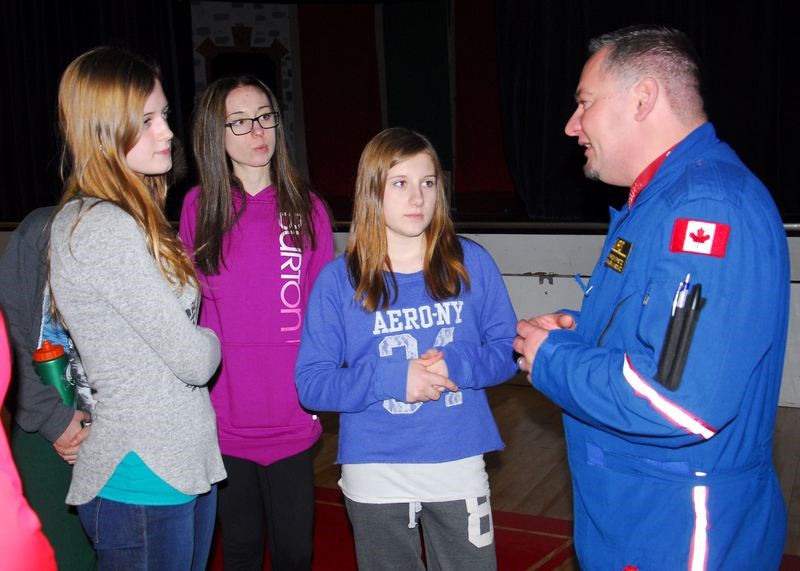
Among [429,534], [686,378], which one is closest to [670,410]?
[686,378]

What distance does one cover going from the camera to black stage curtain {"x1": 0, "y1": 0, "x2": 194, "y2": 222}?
23.7 feet

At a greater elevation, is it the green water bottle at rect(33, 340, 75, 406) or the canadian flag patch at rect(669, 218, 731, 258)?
the canadian flag patch at rect(669, 218, 731, 258)

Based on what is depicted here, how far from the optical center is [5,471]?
88 centimetres

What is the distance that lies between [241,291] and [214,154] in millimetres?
369

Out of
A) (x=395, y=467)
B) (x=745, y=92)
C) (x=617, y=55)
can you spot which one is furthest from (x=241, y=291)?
(x=745, y=92)

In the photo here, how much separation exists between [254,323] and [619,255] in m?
1.01

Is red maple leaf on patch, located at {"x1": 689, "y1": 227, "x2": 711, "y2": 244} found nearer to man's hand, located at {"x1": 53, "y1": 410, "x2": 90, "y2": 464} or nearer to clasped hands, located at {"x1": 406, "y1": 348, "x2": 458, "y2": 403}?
clasped hands, located at {"x1": 406, "y1": 348, "x2": 458, "y2": 403}

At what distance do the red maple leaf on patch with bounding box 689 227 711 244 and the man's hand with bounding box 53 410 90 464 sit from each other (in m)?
1.22

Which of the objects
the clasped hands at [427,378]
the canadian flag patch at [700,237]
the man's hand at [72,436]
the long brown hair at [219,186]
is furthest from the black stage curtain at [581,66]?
the man's hand at [72,436]

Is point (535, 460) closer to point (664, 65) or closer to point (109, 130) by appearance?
point (664, 65)

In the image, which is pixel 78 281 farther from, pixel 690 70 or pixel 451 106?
pixel 451 106

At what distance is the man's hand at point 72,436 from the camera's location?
1.75 m

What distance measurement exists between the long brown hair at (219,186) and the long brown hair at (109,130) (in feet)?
2.02

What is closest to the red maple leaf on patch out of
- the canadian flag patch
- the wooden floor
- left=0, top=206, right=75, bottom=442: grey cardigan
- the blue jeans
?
the canadian flag patch
